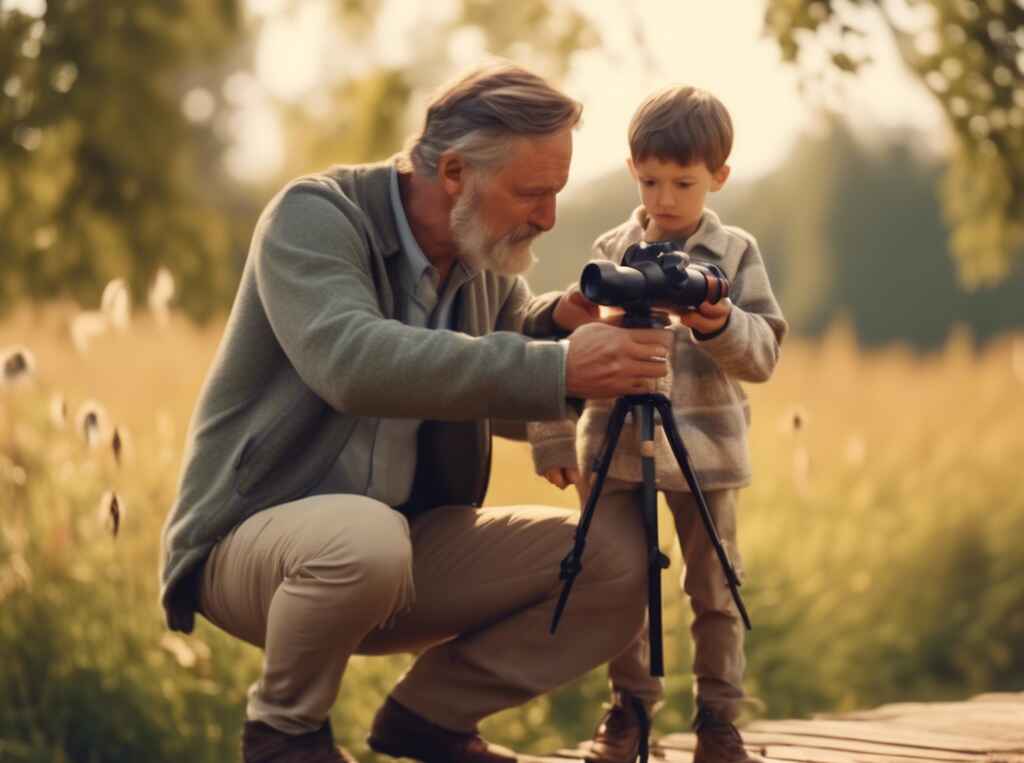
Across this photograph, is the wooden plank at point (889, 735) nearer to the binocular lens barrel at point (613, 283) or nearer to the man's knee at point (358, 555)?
the man's knee at point (358, 555)

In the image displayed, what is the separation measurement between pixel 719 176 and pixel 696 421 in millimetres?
466

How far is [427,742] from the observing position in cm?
304

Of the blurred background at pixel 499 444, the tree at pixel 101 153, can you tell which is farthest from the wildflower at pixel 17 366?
the tree at pixel 101 153

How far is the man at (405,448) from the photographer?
2.61 meters

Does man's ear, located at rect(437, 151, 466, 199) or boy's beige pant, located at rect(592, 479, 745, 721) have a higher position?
man's ear, located at rect(437, 151, 466, 199)

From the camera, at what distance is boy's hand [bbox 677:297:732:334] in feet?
8.63

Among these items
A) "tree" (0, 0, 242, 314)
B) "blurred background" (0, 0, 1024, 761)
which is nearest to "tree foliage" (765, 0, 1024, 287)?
"blurred background" (0, 0, 1024, 761)

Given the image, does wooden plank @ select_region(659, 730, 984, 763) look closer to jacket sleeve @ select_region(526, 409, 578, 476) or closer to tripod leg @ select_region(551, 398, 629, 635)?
jacket sleeve @ select_region(526, 409, 578, 476)

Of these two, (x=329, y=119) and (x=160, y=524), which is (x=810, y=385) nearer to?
(x=329, y=119)

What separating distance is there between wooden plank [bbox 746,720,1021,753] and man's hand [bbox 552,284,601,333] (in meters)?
1.16

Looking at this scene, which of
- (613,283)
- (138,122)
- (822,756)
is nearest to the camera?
(613,283)

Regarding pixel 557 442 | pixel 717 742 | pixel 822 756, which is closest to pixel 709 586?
pixel 717 742

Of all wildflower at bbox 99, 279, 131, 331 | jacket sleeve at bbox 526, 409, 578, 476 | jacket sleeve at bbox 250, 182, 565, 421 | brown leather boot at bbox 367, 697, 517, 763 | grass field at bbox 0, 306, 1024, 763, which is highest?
jacket sleeve at bbox 250, 182, 565, 421

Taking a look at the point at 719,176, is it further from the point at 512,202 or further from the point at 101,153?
the point at 101,153
